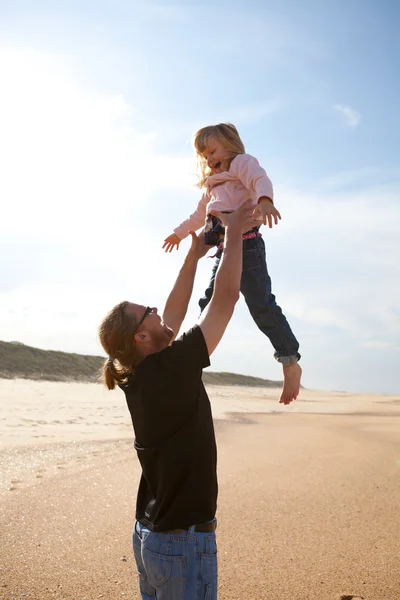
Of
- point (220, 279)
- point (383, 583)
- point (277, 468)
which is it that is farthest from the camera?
point (277, 468)

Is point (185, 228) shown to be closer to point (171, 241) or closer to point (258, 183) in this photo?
point (171, 241)

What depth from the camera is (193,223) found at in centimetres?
407

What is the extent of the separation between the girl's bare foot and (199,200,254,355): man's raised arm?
3.00 feet

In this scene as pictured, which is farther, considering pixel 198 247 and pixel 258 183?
pixel 198 247

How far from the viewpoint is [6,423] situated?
932cm

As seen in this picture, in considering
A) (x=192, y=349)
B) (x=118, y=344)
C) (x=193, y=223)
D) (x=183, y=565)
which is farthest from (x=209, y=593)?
(x=193, y=223)

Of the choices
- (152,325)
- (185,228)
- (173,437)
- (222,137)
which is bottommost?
(173,437)

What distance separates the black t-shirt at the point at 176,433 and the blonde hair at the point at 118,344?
0.51ft

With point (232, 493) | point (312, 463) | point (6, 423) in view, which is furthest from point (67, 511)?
point (6, 423)

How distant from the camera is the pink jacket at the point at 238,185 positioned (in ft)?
10.8

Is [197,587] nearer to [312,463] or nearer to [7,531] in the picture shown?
[7,531]

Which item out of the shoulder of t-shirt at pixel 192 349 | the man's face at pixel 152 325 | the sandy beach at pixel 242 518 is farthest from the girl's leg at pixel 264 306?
the sandy beach at pixel 242 518

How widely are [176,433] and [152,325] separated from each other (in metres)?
0.54

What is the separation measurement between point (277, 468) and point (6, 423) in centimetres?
500
